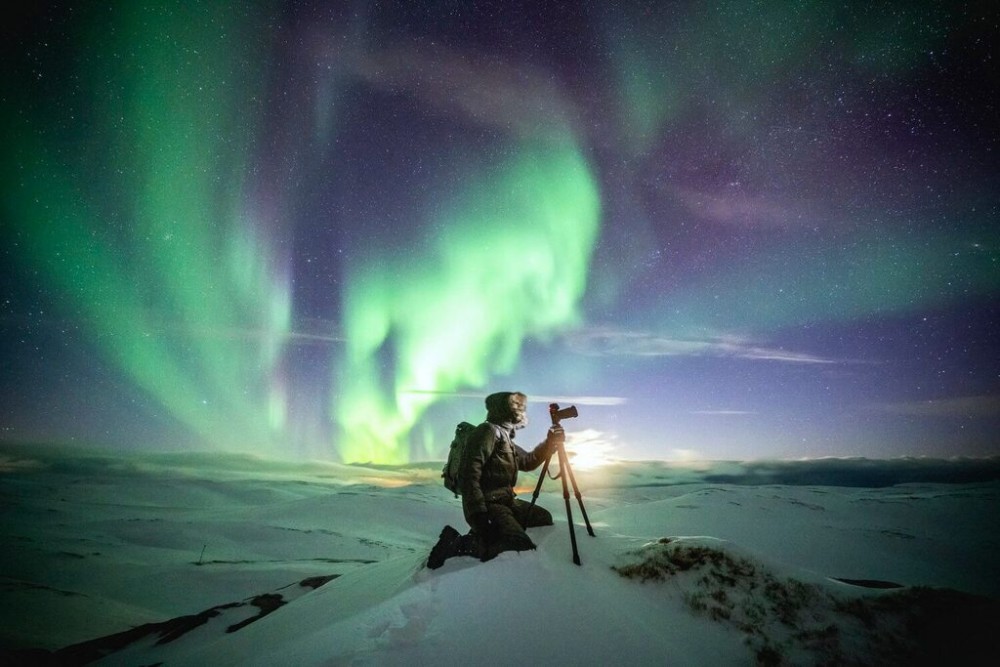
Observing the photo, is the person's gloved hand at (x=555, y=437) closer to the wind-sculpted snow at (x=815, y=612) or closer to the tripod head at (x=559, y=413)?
the tripod head at (x=559, y=413)

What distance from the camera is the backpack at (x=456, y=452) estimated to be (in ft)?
19.5

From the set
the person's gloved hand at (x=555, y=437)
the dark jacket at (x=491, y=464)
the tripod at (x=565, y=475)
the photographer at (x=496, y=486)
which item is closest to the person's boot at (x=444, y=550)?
the photographer at (x=496, y=486)

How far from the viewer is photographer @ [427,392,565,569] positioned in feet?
16.4

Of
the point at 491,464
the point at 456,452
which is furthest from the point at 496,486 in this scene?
the point at 456,452

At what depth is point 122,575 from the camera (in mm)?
17484

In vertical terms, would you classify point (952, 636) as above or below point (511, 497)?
below

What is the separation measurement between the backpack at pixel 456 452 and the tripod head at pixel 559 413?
0.93m

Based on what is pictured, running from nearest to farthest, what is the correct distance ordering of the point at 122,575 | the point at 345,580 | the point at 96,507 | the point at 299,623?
the point at 299,623
the point at 345,580
the point at 122,575
the point at 96,507

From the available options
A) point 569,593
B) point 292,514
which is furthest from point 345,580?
point 292,514

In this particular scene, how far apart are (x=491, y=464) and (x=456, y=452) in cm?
66

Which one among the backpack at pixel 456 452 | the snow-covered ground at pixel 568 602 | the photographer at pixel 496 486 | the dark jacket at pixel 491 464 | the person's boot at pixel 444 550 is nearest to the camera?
the snow-covered ground at pixel 568 602

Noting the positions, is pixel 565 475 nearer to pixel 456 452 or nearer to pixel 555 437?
pixel 555 437

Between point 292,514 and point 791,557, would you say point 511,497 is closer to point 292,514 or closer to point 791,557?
point 791,557

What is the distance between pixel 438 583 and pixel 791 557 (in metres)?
17.6
